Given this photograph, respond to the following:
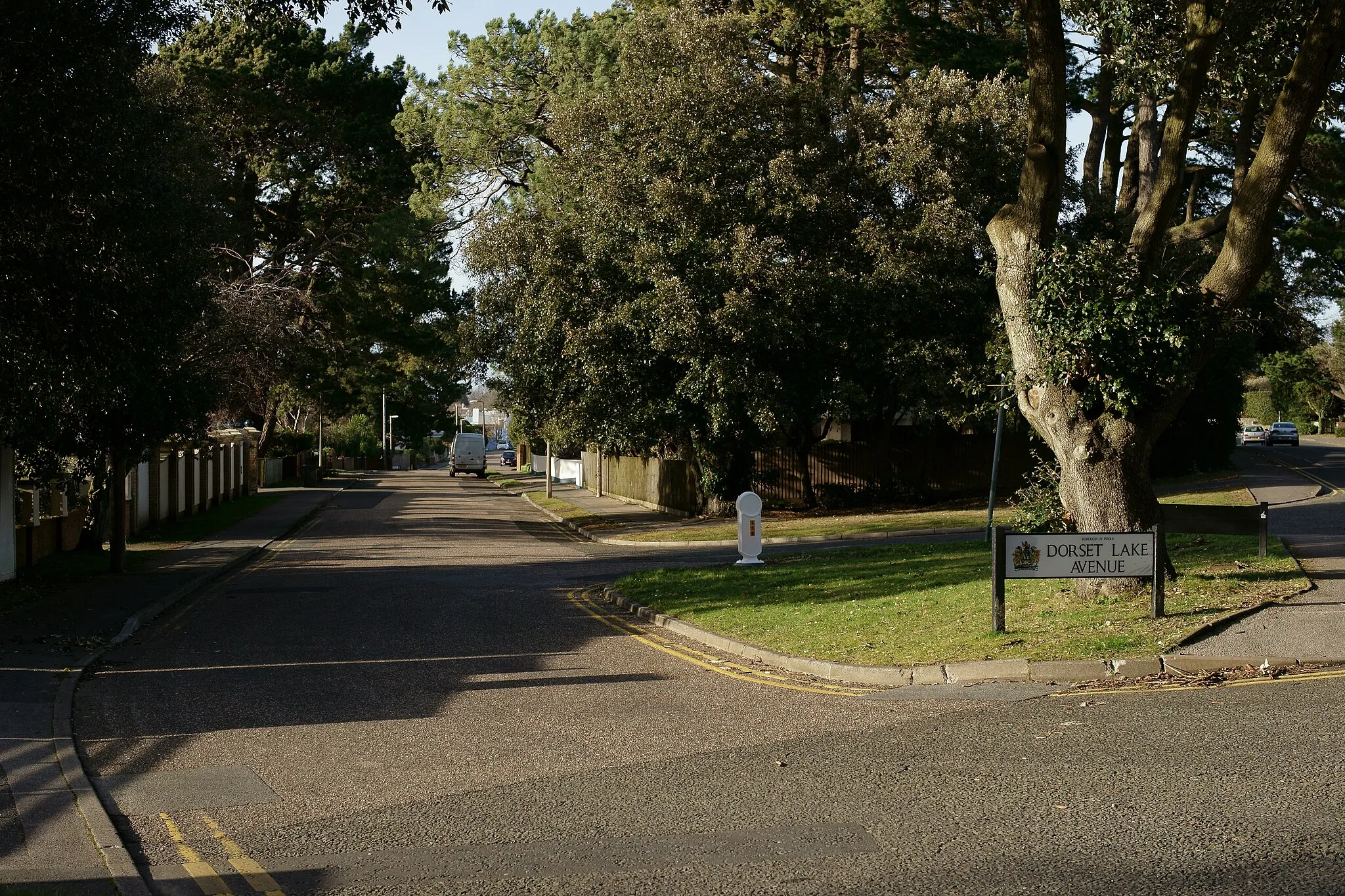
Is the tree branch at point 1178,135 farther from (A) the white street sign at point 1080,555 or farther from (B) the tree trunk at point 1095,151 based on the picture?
(B) the tree trunk at point 1095,151

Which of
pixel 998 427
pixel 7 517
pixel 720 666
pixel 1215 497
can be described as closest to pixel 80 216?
pixel 7 517

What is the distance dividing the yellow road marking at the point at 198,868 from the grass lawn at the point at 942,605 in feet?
19.6

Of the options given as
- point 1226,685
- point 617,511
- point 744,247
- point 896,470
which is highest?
point 744,247

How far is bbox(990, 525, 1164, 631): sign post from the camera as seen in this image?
36.3 feet

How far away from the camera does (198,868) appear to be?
566 cm

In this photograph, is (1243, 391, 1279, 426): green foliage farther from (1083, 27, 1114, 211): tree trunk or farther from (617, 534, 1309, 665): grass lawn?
(617, 534, 1309, 665): grass lawn

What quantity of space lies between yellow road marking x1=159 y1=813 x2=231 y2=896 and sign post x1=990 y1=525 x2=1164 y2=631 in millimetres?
7464

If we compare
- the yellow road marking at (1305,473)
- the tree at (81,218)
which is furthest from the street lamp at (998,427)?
the tree at (81,218)

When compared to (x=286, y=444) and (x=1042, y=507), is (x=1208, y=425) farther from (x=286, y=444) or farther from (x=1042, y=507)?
(x=286, y=444)

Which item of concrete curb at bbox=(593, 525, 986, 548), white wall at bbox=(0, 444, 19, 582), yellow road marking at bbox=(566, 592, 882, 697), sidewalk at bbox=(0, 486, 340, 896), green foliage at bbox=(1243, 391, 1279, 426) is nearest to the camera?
sidewalk at bbox=(0, 486, 340, 896)

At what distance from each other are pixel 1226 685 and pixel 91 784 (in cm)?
806

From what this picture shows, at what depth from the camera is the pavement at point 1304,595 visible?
996 centimetres

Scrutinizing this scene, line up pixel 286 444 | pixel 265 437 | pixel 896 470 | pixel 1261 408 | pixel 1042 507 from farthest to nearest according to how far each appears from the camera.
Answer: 1. pixel 1261 408
2. pixel 286 444
3. pixel 265 437
4. pixel 896 470
5. pixel 1042 507

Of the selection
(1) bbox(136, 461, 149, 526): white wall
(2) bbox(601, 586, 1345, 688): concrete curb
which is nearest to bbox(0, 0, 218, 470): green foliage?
(2) bbox(601, 586, 1345, 688): concrete curb
